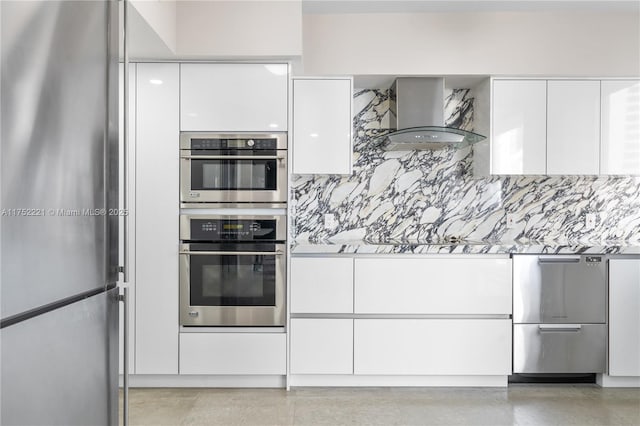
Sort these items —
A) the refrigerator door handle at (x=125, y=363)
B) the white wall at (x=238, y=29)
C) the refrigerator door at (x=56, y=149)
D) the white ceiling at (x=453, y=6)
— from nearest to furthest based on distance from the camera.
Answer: the refrigerator door at (x=56, y=149), the refrigerator door handle at (x=125, y=363), the white wall at (x=238, y=29), the white ceiling at (x=453, y=6)

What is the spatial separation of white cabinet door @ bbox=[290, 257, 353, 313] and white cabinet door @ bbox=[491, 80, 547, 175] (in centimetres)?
128

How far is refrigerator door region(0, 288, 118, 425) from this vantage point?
0.97m

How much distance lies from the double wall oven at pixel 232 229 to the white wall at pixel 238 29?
498mm

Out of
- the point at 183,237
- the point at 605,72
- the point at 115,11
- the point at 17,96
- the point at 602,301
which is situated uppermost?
the point at 605,72

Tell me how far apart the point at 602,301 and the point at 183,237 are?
2.68 metres

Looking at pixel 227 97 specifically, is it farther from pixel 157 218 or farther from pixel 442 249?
pixel 442 249

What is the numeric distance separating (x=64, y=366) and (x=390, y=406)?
1.93 metres

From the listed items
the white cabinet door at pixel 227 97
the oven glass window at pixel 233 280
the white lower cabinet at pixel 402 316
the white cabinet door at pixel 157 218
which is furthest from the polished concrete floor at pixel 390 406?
the white cabinet door at pixel 227 97

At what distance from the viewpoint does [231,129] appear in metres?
2.79

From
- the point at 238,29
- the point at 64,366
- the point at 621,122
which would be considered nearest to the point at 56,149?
the point at 64,366

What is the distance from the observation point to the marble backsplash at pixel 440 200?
3.44 m

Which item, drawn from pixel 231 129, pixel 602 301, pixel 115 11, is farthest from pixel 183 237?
pixel 602 301

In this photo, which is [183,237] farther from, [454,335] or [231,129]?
[454,335]

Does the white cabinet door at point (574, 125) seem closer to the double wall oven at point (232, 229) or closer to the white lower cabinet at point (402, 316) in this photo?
the white lower cabinet at point (402, 316)
